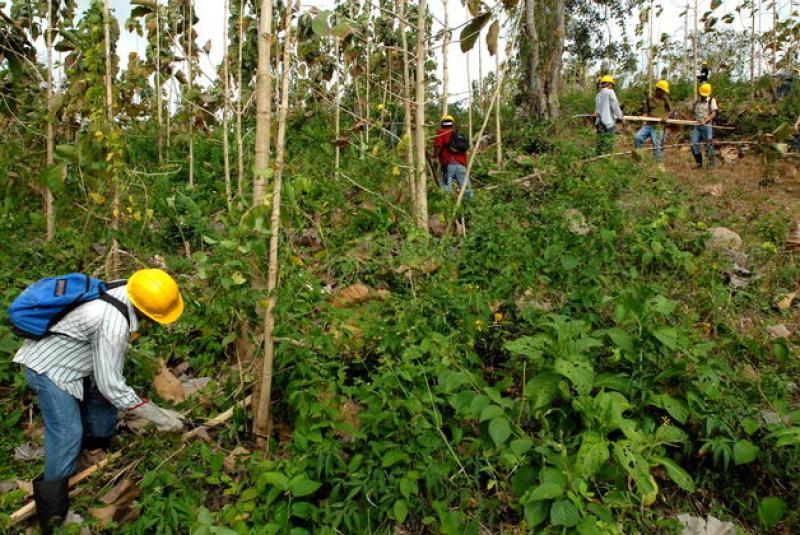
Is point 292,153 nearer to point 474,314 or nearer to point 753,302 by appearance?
point 474,314

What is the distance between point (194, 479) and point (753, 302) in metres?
4.52

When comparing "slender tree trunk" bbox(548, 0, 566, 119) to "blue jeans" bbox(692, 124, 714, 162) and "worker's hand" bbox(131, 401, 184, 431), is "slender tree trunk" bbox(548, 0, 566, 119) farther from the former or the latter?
"worker's hand" bbox(131, 401, 184, 431)

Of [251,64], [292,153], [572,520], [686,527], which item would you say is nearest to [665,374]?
[686,527]

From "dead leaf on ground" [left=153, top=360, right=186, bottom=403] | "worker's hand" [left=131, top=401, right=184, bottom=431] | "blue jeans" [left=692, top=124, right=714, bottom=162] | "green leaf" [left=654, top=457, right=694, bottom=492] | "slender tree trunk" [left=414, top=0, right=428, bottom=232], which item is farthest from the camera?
"blue jeans" [left=692, top=124, right=714, bottom=162]

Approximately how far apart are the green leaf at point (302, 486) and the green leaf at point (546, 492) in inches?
39.8

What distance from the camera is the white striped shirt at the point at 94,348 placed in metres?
2.91

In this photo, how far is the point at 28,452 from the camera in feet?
11.6

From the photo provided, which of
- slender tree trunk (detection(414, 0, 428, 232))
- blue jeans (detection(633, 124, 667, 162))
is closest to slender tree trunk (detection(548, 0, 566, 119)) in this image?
blue jeans (detection(633, 124, 667, 162))

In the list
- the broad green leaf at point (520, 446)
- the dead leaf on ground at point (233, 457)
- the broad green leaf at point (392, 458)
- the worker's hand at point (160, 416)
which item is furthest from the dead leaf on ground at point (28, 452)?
the broad green leaf at point (520, 446)

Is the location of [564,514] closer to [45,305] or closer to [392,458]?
[392,458]

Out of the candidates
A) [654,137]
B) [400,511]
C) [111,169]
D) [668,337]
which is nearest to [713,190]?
[654,137]

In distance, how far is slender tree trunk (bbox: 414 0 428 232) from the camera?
16.5 ft

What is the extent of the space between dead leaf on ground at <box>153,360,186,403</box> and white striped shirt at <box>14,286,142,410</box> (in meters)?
0.79

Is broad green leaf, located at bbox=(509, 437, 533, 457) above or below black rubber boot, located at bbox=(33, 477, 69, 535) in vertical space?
above
